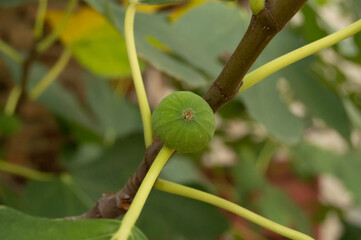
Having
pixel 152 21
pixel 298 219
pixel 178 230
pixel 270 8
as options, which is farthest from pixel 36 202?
pixel 298 219

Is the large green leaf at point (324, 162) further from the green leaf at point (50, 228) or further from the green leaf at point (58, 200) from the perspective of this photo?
the green leaf at point (50, 228)

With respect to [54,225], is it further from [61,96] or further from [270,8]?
[61,96]

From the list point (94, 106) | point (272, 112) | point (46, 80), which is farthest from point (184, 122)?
point (94, 106)

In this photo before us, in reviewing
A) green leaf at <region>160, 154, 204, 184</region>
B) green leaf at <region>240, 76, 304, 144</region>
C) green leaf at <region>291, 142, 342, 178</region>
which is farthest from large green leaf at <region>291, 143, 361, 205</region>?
green leaf at <region>240, 76, 304, 144</region>

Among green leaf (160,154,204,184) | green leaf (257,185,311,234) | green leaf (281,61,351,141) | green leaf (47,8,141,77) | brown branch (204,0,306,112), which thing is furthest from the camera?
green leaf (257,185,311,234)

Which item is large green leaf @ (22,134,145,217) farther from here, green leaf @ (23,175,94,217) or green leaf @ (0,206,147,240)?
green leaf @ (0,206,147,240)

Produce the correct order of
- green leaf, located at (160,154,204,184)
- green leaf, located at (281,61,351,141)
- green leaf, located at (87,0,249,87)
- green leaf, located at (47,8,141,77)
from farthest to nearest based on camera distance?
green leaf, located at (160,154,204,184), green leaf, located at (47,8,141,77), green leaf, located at (281,61,351,141), green leaf, located at (87,0,249,87)

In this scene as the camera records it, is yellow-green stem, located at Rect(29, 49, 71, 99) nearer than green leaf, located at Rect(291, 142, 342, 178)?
Yes

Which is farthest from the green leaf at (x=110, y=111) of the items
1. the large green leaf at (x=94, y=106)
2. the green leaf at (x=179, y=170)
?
the green leaf at (x=179, y=170)
